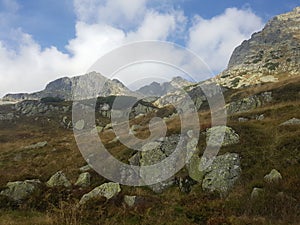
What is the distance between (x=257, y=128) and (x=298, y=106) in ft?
29.1

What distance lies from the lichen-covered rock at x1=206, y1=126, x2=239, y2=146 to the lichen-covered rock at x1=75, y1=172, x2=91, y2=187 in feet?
25.7

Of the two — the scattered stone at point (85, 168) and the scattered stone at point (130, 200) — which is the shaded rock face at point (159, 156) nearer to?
the scattered stone at point (85, 168)

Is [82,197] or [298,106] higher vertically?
[298,106]

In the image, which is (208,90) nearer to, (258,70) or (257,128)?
(258,70)

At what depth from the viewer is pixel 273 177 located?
559 inches

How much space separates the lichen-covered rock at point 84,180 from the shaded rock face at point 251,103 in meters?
28.7

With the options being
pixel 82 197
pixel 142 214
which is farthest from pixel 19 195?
pixel 142 214

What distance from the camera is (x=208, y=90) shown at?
3187 inches

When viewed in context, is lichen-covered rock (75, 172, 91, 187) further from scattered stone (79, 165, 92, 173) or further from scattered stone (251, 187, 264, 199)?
scattered stone (251, 187, 264, 199)

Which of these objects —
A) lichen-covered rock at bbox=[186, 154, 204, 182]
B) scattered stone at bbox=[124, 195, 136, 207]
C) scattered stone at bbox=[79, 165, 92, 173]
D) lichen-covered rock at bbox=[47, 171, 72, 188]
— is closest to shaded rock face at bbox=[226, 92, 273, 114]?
lichen-covered rock at bbox=[186, 154, 204, 182]

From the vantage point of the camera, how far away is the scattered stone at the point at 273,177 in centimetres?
1395

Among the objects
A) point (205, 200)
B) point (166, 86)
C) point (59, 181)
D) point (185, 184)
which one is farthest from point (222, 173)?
point (166, 86)

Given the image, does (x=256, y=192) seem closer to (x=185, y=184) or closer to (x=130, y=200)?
(x=185, y=184)

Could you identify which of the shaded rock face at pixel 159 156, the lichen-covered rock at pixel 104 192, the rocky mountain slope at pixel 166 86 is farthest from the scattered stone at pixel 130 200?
the rocky mountain slope at pixel 166 86
